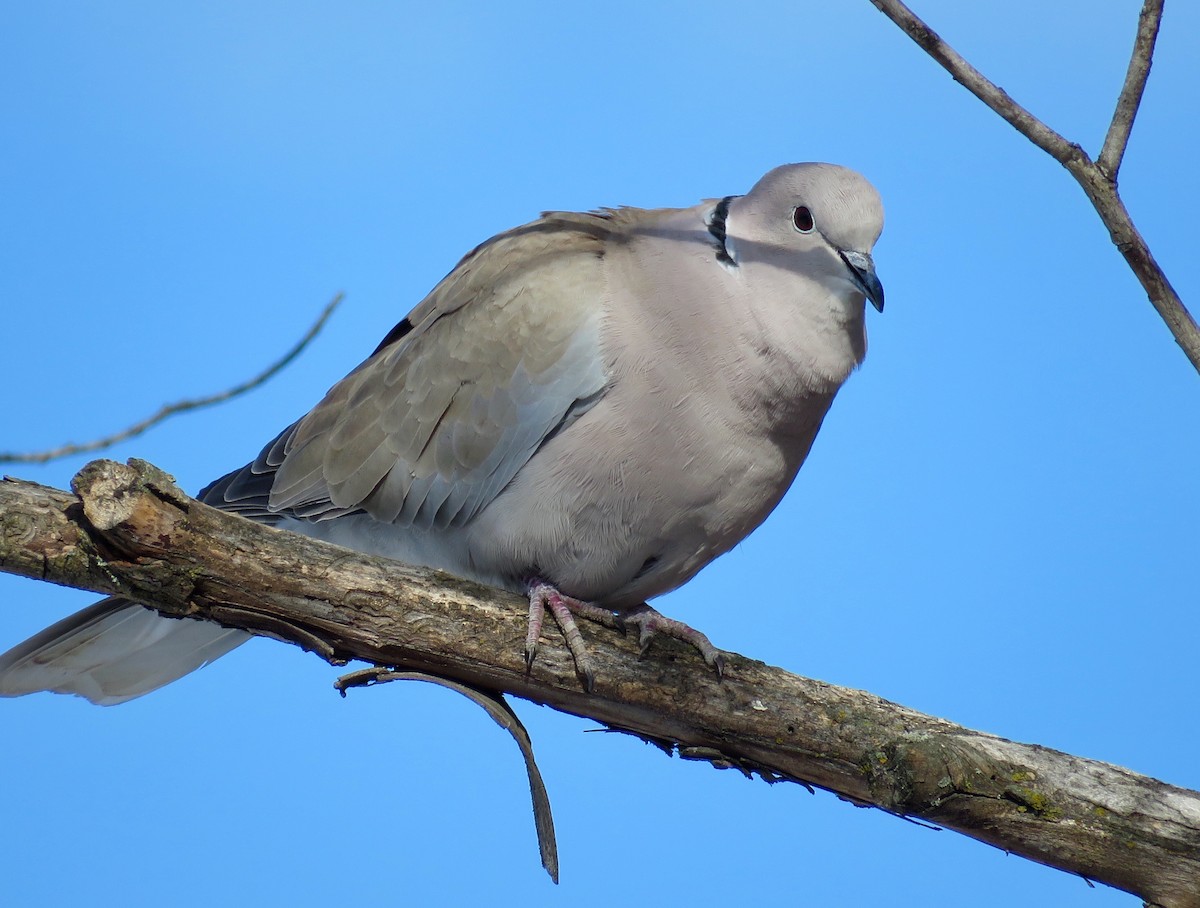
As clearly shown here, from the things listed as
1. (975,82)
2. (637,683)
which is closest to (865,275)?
(975,82)

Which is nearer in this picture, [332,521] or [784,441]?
[784,441]

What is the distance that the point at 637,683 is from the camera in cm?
314

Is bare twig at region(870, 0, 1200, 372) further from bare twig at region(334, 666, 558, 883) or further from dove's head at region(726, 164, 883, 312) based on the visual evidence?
bare twig at region(334, 666, 558, 883)

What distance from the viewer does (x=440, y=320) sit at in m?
3.65

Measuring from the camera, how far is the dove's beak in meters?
3.08

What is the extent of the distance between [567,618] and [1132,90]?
66.2 inches

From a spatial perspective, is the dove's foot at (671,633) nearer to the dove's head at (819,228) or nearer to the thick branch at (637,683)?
the thick branch at (637,683)

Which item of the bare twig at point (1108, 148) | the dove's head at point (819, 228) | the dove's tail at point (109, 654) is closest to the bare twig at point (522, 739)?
the dove's tail at point (109, 654)

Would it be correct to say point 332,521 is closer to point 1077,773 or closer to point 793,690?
point 793,690

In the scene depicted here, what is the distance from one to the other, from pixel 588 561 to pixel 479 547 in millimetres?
306

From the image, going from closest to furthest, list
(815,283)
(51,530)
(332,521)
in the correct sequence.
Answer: (51,530) < (815,283) < (332,521)

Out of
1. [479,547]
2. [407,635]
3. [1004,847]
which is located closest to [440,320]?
[479,547]

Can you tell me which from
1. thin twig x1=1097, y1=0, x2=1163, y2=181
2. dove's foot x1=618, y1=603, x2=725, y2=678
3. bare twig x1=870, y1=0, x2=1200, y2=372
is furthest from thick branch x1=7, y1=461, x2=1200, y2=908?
thin twig x1=1097, y1=0, x2=1163, y2=181

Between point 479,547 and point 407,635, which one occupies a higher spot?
point 479,547
